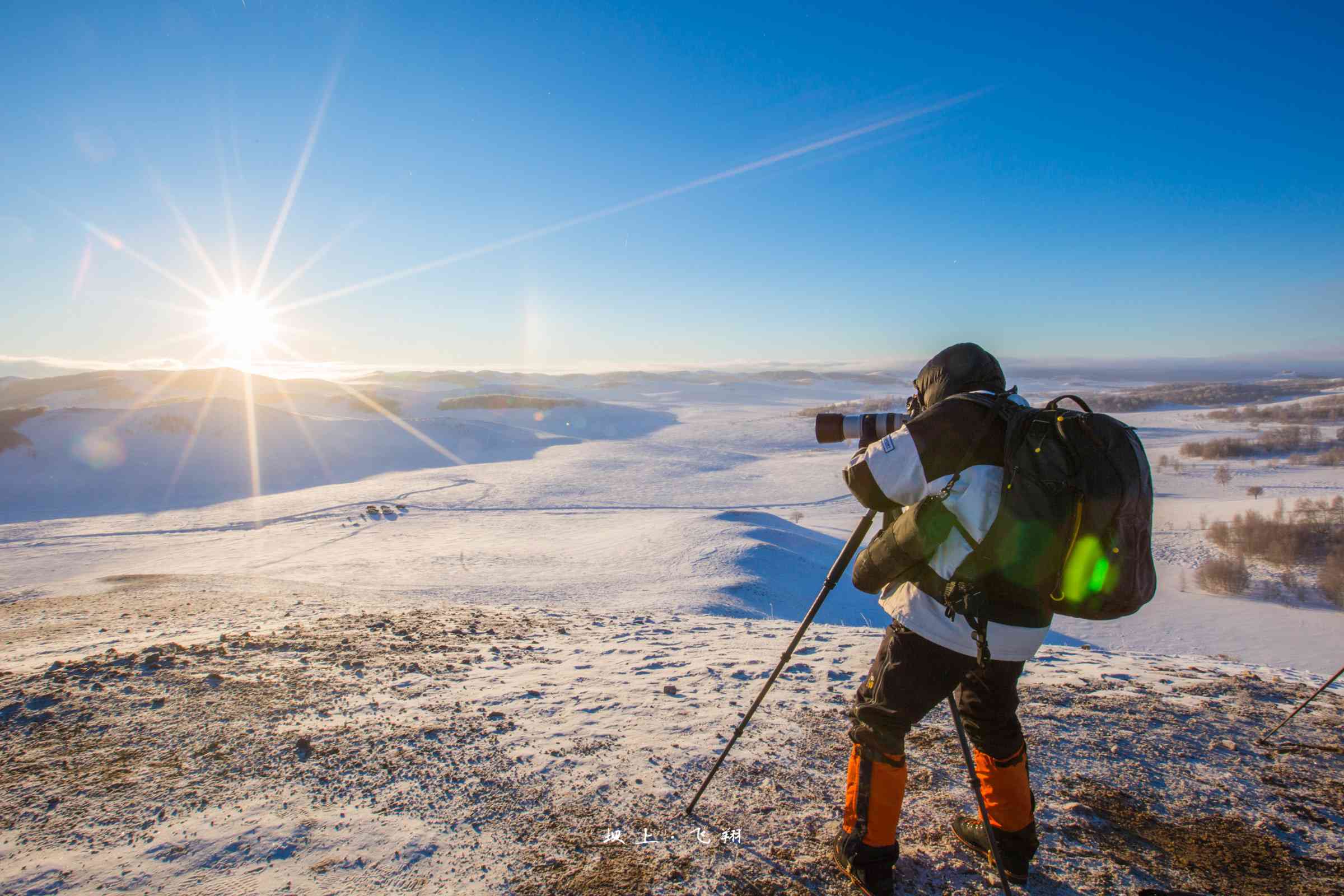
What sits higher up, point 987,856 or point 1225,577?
point 987,856

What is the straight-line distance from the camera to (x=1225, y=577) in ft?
56.0

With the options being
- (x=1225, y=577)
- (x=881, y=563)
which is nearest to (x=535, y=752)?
(x=881, y=563)

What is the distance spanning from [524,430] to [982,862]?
165ft

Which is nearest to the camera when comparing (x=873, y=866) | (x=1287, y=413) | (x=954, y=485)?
(x=954, y=485)

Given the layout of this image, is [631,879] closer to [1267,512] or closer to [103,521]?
[103,521]

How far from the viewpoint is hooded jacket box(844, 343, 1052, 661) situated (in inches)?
80.6

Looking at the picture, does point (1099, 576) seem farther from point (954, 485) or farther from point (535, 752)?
point (535, 752)

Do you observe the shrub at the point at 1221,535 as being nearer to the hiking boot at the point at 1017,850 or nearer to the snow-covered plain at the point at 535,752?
the snow-covered plain at the point at 535,752

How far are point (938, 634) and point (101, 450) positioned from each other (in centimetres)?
4056

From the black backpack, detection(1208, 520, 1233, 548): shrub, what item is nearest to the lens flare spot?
the black backpack

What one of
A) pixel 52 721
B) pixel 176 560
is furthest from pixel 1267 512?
pixel 176 560

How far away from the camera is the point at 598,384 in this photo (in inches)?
5487

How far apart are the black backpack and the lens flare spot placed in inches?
1526

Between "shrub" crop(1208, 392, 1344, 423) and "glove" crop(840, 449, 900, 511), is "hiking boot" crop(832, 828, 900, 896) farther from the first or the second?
"shrub" crop(1208, 392, 1344, 423)
